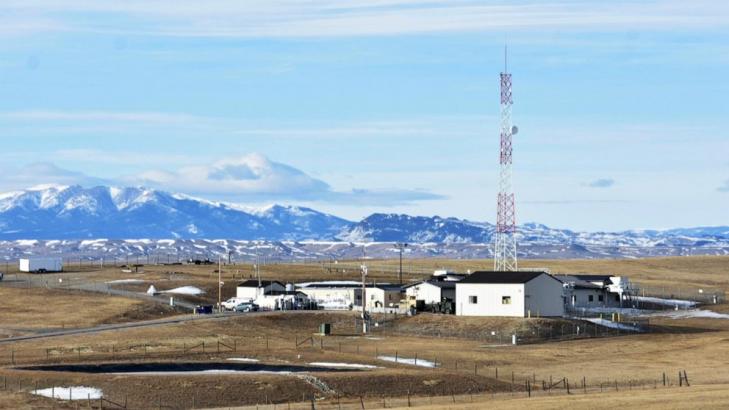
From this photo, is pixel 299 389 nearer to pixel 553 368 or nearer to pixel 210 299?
pixel 553 368

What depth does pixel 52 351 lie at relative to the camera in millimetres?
116312

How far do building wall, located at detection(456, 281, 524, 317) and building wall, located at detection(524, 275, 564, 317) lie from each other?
704mm

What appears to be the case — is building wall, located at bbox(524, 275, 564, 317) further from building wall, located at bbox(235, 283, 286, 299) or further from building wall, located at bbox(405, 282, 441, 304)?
building wall, located at bbox(235, 283, 286, 299)

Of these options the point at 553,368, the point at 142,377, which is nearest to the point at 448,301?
the point at 553,368

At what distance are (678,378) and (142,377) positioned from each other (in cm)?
3887

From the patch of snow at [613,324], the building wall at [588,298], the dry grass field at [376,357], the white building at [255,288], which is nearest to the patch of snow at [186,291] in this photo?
the white building at [255,288]

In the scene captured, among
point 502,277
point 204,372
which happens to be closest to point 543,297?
point 502,277

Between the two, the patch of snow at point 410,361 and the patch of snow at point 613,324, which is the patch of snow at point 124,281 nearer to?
the patch of snow at point 613,324

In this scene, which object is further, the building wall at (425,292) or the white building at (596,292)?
the white building at (596,292)

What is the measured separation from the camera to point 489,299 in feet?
489

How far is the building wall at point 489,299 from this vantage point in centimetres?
14750

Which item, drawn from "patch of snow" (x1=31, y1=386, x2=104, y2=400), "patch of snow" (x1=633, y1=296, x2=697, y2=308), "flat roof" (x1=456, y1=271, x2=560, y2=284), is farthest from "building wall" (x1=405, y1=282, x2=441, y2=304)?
"patch of snow" (x1=31, y1=386, x2=104, y2=400)

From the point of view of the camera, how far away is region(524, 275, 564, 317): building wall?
14788 cm

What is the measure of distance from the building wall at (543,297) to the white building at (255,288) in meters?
38.2
